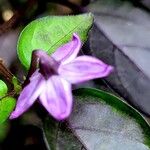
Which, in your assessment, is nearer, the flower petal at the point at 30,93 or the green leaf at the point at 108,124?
the flower petal at the point at 30,93

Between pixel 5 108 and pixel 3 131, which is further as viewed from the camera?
pixel 3 131

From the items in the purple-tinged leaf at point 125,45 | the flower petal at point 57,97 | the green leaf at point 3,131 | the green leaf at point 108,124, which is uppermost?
the flower petal at point 57,97

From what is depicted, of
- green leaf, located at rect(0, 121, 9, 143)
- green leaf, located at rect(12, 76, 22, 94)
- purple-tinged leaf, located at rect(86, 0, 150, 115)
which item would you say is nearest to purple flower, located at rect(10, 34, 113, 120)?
green leaf, located at rect(12, 76, 22, 94)

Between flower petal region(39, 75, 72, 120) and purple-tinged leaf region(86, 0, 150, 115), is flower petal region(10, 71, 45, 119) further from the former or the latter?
purple-tinged leaf region(86, 0, 150, 115)

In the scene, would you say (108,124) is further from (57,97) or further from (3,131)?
(3,131)

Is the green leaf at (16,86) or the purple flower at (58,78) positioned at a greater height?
the purple flower at (58,78)

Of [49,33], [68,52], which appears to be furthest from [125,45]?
[68,52]

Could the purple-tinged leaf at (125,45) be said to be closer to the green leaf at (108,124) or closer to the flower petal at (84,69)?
the green leaf at (108,124)

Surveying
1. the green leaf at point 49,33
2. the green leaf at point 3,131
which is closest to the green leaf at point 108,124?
the green leaf at point 49,33
